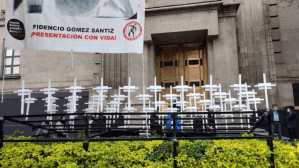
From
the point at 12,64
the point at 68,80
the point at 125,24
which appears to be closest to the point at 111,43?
the point at 125,24

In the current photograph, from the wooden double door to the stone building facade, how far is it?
59cm

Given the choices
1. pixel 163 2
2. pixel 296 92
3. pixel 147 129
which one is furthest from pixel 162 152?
pixel 296 92

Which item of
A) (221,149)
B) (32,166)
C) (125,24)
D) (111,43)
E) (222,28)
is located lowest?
(32,166)

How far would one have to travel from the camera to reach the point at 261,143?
191 inches

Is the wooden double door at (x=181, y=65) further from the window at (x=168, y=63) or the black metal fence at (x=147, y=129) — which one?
the black metal fence at (x=147, y=129)

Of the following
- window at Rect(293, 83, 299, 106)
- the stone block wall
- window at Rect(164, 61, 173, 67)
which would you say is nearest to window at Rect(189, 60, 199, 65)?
window at Rect(164, 61, 173, 67)

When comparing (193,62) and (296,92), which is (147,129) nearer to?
(193,62)

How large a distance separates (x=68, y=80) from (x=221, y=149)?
14397 millimetres

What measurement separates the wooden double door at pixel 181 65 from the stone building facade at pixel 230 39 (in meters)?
0.59

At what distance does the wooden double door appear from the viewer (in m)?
16.3

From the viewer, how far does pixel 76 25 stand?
20.0ft

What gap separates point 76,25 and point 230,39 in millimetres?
10702

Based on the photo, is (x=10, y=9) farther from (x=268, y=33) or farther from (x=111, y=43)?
(x=268, y=33)

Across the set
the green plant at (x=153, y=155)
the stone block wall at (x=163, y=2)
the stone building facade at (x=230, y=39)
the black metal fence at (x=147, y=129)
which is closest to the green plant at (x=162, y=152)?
the green plant at (x=153, y=155)
